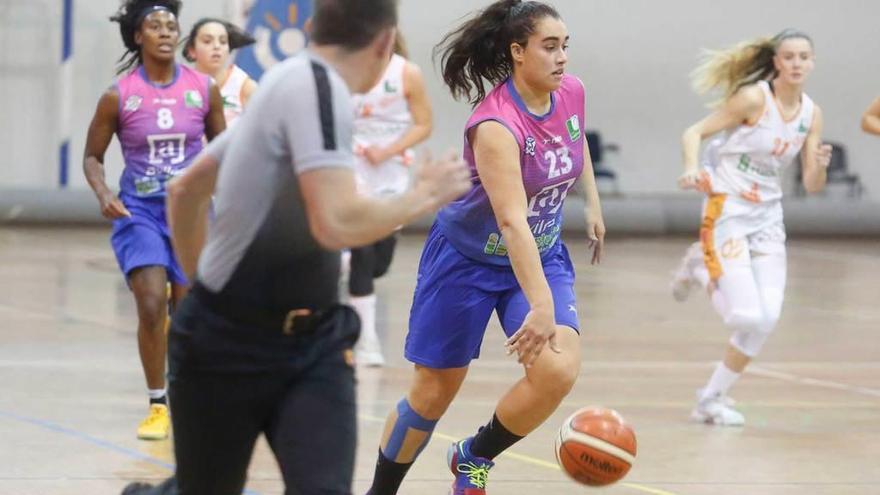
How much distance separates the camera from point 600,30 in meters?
18.5

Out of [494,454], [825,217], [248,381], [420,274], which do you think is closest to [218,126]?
[420,274]

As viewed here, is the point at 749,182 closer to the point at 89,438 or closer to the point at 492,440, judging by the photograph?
the point at 492,440

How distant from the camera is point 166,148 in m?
7.05

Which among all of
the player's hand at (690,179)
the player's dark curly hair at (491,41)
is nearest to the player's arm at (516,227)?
the player's dark curly hair at (491,41)

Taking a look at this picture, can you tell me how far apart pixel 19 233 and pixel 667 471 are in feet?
35.7

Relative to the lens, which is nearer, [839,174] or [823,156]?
[823,156]

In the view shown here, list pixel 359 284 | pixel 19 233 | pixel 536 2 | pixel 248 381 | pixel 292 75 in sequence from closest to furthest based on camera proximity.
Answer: pixel 292 75
pixel 248 381
pixel 536 2
pixel 359 284
pixel 19 233

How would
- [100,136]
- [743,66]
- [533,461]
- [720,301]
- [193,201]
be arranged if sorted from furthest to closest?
[743,66] < [720,301] < [100,136] < [533,461] < [193,201]

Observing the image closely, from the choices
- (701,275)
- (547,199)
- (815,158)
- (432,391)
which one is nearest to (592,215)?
(547,199)

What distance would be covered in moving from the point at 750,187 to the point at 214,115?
2.72 metres

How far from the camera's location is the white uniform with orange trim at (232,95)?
884 cm

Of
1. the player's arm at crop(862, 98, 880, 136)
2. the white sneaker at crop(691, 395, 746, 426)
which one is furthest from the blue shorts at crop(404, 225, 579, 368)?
the player's arm at crop(862, 98, 880, 136)

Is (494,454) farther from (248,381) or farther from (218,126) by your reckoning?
(218,126)

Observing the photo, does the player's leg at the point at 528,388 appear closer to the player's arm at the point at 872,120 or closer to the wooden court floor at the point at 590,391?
the wooden court floor at the point at 590,391
